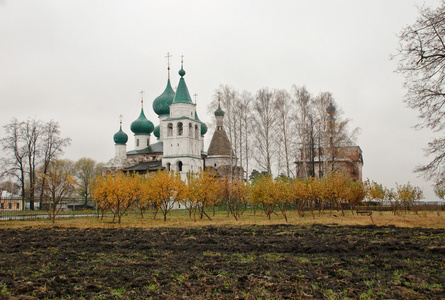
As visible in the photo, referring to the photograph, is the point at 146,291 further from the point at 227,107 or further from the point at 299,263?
the point at 227,107

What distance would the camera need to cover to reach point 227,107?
35844 mm

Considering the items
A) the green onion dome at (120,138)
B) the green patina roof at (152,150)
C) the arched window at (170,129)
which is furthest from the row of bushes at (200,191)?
the green onion dome at (120,138)

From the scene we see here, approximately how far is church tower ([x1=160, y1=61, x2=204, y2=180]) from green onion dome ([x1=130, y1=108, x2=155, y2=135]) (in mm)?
9216

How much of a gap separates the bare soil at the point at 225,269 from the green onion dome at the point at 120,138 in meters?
44.8

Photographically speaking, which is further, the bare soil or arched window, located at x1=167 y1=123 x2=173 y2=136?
arched window, located at x1=167 y1=123 x2=173 y2=136

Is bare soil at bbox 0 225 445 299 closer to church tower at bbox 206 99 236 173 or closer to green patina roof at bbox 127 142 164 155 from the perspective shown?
church tower at bbox 206 99 236 173

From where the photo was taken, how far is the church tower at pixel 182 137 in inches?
1877

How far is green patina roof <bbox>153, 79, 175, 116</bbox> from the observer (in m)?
55.5

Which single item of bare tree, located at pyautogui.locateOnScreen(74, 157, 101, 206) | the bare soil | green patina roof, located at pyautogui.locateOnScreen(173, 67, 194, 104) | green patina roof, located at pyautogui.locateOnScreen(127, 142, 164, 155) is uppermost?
green patina roof, located at pyautogui.locateOnScreen(173, 67, 194, 104)

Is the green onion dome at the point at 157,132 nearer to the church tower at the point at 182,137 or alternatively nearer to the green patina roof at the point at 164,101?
the green patina roof at the point at 164,101

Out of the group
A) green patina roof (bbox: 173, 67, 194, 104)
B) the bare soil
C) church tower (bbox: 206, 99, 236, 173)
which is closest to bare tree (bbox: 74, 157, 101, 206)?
church tower (bbox: 206, 99, 236, 173)

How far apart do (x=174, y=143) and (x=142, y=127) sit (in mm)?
10809

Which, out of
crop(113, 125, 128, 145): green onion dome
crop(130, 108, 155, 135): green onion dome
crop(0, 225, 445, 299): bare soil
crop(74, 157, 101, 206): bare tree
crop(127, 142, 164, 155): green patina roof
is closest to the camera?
crop(0, 225, 445, 299): bare soil

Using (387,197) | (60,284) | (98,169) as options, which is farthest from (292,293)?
(98,169)
